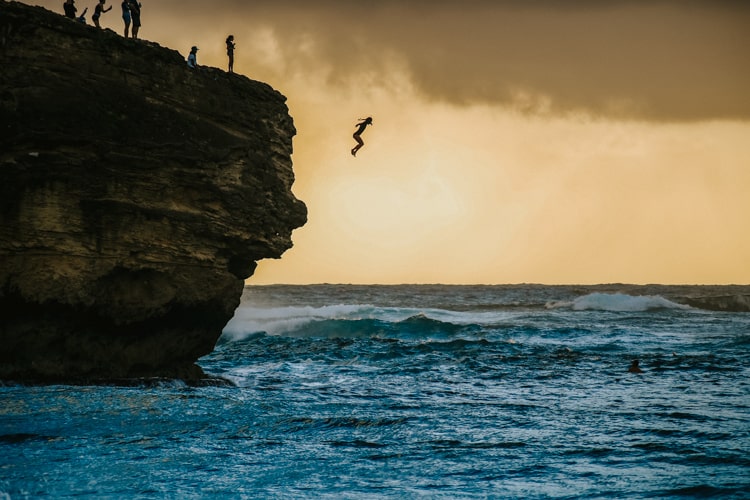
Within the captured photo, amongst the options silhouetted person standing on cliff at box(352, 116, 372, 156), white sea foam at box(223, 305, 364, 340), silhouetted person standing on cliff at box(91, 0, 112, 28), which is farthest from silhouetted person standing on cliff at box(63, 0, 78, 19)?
white sea foam at box(223, 305, 364, 340)

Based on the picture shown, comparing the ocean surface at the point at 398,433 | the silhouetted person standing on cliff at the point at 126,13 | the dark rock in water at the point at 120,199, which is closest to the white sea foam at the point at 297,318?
the ocean surface at the point at 398,433

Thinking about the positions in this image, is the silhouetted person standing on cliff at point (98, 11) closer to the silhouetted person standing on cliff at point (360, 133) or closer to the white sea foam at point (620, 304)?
the silhouetted person standing on cliff at point (360, 133)

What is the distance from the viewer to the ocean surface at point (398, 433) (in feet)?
29.2

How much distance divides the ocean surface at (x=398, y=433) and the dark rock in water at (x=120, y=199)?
4.67 ft

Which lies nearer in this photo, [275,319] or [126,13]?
[126,13]

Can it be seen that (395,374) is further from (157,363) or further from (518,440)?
(518,440)

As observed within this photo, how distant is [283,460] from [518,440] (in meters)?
3.47

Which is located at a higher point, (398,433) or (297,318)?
(297,318)

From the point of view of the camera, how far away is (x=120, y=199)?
15.3 meters

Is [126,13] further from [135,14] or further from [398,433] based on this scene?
[398,433]

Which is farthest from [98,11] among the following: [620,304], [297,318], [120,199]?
[620,304]

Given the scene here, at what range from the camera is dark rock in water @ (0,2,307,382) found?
1428cm

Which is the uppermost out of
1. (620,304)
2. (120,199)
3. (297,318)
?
(120,199)

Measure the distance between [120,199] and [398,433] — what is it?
286 inches
